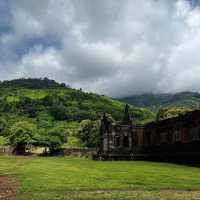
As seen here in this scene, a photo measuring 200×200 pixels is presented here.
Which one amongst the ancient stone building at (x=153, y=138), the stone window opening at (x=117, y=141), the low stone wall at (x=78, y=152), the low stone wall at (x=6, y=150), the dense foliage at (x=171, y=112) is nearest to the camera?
the ancient stone building at (x=153, y=138)

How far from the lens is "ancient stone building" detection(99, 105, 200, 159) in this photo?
53.3 metres

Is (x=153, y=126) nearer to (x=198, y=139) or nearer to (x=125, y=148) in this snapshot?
(x=125, y=148)

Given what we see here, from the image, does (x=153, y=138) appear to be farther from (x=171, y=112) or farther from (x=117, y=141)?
(x=171, y=112)

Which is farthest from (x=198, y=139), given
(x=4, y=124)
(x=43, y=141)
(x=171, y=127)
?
(x=4, y=124)

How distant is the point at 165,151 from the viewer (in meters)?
62.4

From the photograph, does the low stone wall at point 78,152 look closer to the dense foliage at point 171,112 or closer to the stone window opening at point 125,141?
the stone window opening at point 125,141

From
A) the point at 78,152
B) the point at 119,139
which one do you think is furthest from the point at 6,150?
the point at 119,139

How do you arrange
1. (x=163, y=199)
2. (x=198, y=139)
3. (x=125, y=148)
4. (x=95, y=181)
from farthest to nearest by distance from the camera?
(x=125, y=148) → (x=198, y=139) → (x=95, y=181) → (x=163, y=199)


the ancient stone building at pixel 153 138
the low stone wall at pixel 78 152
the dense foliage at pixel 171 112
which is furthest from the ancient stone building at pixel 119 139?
the dense foliage at pixel 171 112

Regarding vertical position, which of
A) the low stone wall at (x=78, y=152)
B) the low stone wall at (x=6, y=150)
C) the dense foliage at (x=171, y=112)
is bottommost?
the low stone wall at (x=78, y=152)

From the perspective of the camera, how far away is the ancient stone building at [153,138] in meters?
53.3

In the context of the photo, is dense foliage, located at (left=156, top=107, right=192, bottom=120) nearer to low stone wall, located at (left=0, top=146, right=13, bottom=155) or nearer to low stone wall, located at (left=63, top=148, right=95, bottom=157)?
low stone wall, located at (left=63, top=148, right=95, bottom=157)

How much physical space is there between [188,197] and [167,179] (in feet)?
28.5

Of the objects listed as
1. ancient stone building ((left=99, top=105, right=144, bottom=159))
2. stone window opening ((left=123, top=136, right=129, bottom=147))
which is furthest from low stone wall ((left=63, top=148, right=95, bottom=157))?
stone window opening ((left=123, top=136, right=129, bottom=147))
